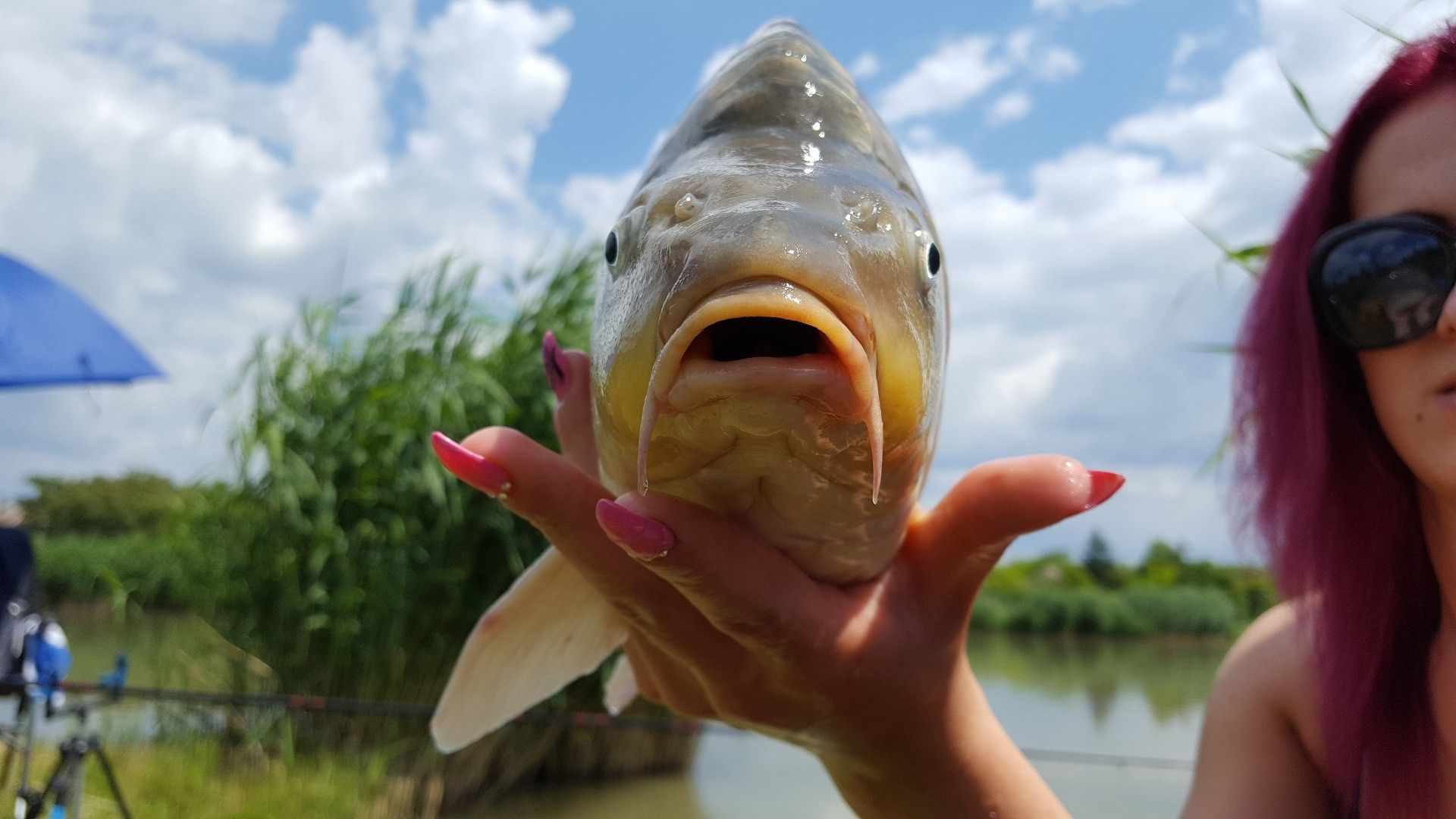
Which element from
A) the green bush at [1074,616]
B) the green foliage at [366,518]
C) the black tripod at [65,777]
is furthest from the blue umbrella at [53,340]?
the green bush at [1074,616]

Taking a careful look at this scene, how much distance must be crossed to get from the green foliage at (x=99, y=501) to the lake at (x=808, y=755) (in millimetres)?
27707

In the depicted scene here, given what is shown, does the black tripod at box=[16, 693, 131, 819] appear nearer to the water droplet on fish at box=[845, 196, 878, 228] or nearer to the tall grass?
the tall grass

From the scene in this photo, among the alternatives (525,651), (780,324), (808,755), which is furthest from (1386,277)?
(808,755)

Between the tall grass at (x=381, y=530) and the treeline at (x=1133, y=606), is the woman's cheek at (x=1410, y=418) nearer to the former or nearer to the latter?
the tall grass at (x=381, y=530)

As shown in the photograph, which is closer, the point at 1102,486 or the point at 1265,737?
the point at 1102,486

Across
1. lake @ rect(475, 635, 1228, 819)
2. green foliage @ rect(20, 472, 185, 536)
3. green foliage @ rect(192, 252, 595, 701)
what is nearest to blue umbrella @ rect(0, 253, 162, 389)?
green foliage @ rect(192, 252, 595, 701)

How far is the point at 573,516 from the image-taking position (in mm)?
990

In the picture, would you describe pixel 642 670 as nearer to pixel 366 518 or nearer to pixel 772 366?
pixel 772 366

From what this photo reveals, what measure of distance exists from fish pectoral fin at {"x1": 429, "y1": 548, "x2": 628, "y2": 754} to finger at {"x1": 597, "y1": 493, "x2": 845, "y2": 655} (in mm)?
410

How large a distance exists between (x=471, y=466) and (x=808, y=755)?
499 centimetres

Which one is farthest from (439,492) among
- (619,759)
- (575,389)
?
(575,389)

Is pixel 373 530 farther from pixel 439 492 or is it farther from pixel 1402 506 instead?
pixel 1402 506

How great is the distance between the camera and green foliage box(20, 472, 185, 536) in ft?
116

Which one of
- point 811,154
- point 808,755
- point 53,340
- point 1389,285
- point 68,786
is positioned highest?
point 53,340
